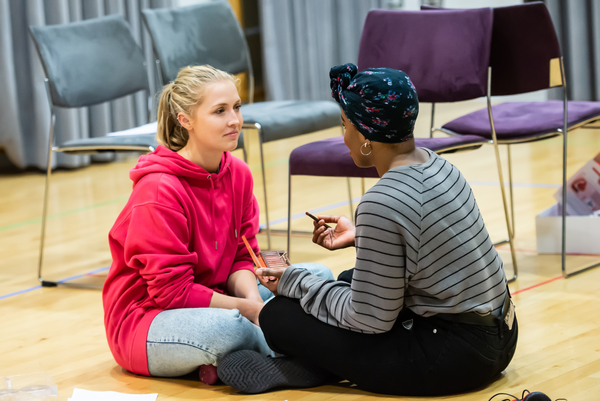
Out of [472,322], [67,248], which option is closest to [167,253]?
[472,322]

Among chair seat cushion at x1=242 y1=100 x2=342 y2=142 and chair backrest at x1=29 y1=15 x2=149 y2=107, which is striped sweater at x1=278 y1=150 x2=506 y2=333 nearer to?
chair seat cushion at x1=242 y1=100 x2=342 y2=142

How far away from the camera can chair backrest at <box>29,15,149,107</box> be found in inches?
110

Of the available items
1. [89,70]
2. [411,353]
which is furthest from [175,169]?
[89,70]

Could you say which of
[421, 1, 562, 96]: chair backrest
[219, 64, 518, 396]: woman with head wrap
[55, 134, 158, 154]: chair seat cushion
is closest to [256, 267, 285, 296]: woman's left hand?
[219, 64, 518, 396]: woman with head wrap

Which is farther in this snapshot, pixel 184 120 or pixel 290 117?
pixel 290 117

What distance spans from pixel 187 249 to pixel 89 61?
130 cm

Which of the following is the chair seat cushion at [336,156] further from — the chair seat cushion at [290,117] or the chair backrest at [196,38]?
the chair backrest at [196,38]

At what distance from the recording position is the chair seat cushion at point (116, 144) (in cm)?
255

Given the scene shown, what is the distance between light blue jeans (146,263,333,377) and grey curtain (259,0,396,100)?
14.8 ft

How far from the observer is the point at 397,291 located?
1.54m

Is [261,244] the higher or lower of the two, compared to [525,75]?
lower

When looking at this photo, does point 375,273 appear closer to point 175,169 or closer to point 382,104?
point 382,104

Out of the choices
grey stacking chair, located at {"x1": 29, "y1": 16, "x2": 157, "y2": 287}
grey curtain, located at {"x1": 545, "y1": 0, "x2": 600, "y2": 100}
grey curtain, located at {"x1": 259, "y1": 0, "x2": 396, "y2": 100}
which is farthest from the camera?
grey curtain, located at {"x1": 259, "y1": 0, "x2": 396, "y2": 100}

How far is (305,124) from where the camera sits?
9.60 feet
